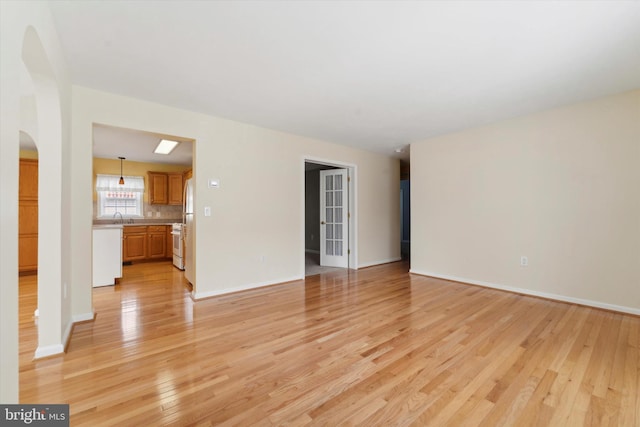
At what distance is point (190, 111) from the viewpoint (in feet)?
11.5

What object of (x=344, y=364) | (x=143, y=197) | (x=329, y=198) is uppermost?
(x=143, y=197)

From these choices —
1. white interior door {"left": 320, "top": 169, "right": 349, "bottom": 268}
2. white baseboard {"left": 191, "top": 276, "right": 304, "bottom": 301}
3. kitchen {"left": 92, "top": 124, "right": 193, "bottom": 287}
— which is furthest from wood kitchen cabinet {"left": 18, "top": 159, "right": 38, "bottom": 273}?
white interior door {"left": 320, "top": 169, "right": 349, "bottom": 268}

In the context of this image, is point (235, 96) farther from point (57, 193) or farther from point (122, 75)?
point (57, 193)

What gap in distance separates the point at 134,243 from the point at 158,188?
4.85 feet

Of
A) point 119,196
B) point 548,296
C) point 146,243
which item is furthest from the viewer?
point 119,196

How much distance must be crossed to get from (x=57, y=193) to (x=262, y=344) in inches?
82.6

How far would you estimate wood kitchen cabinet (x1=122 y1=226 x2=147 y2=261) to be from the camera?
Answer: 6.15m

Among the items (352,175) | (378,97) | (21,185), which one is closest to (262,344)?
(378,97)

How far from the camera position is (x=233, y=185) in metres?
3.89

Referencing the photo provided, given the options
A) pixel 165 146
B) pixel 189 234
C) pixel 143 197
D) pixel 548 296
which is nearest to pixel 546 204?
pixel 548 296

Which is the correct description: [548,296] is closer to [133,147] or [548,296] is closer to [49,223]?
[49,223]

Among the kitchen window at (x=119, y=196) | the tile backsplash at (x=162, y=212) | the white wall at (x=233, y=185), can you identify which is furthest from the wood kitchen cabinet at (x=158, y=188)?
the white wall at (x=233, y=185)

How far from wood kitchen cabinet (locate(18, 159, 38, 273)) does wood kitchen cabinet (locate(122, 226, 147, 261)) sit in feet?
4.69

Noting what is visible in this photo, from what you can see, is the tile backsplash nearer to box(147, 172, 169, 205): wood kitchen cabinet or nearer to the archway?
box(147, 172, 169, 205): wood kitchen cabinet
